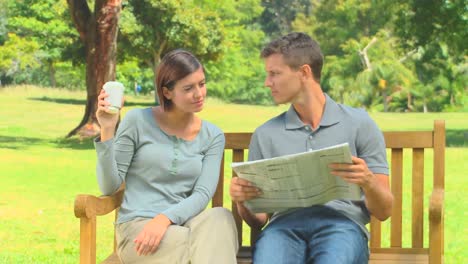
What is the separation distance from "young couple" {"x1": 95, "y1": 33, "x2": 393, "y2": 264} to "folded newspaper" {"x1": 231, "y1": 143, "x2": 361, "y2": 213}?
71 millimetres

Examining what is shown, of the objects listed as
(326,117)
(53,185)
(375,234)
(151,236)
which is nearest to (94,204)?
(151,236)

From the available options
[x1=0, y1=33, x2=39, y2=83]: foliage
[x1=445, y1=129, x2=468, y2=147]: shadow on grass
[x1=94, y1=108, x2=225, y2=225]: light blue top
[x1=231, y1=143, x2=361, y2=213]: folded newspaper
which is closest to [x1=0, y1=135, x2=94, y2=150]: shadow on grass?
[x1=445, y1=129, x2=468, y2=147]: shadow on grass

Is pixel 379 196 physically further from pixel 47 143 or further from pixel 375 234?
pixel 47 143

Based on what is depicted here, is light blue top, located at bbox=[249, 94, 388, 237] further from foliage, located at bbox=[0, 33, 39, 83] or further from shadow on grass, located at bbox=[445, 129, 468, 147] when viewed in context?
foliage, located at bbox=[0, 33, 39, 83]

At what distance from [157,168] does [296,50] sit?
2.52 ft

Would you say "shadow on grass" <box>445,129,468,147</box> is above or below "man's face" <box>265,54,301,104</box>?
below

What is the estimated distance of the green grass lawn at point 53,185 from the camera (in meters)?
8.24

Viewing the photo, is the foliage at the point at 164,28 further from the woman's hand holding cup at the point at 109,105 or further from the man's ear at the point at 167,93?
the woman's hand holding cup at the point at 109,105

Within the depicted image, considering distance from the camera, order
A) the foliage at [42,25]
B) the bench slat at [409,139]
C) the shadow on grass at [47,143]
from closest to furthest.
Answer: the bench slat at [409,139], the shadow on grass at [47,143], the foliage at [42,25]

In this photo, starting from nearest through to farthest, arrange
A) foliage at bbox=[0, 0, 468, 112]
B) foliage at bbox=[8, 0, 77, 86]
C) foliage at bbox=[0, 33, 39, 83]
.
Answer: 1. foliage at bbox=[0, 0, 468, 112]
2. foliage at bbox=[8, 0, 77, 86]
3. foliage at bbox=[0, 33, 39, 83]

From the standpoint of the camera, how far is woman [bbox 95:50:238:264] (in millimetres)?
3830

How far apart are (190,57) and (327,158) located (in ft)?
2.56

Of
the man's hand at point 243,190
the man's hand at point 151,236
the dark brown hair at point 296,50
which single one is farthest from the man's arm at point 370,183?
the man's hand at point 151,236

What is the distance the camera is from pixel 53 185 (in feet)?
43.0
